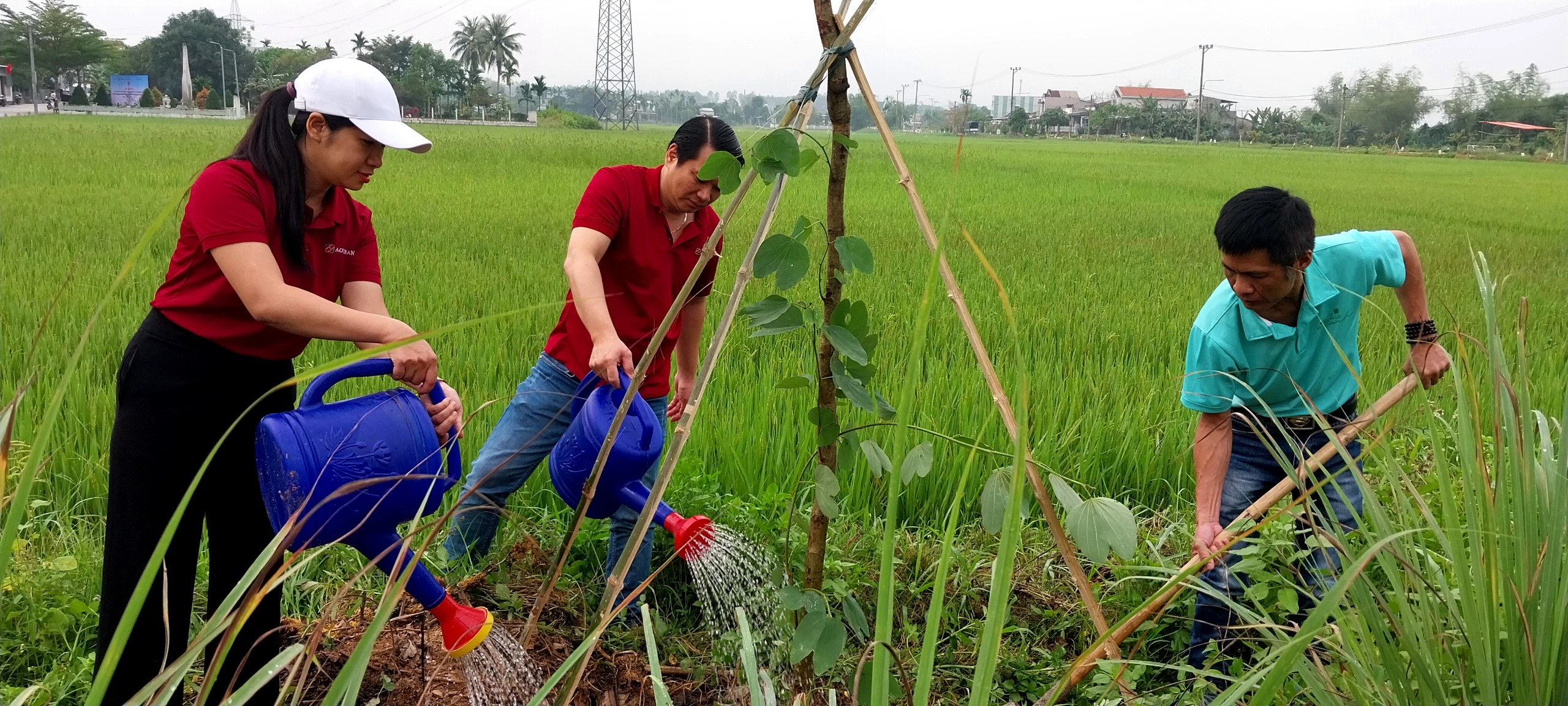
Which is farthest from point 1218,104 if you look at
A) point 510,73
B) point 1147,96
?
point 510,73

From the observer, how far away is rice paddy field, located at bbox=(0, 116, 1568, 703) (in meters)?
2.50

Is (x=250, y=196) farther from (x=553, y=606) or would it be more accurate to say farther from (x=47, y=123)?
(x=47, y=123)

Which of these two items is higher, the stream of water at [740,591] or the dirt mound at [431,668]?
the stream of water at [740,591]

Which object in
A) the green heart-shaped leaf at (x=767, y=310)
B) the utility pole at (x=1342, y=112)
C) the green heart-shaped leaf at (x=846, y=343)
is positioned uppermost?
the utility pole at (x=1342, y=112)

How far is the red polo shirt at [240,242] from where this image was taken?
1587mm

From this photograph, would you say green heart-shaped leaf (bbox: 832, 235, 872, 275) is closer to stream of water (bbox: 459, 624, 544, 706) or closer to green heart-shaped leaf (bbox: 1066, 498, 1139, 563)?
green heart-shaped leaf (bbox: 1066, 498, 1139, 563)

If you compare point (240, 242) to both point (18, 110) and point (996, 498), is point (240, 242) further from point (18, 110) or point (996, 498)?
point (18, 110)

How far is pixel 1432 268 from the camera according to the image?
7246 millimetres

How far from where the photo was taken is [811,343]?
4.25 m

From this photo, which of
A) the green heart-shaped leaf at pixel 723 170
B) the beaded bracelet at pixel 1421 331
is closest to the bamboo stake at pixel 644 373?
the green heart-shaped leaf at pixel 723 170

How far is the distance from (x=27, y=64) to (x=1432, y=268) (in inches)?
2222

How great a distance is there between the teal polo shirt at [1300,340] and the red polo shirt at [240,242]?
167 cm

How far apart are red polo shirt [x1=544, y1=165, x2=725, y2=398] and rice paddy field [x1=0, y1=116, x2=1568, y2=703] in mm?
470

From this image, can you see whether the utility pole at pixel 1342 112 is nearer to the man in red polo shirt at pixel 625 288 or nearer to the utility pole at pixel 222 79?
the man in red polo shirt at pixel 625 288
